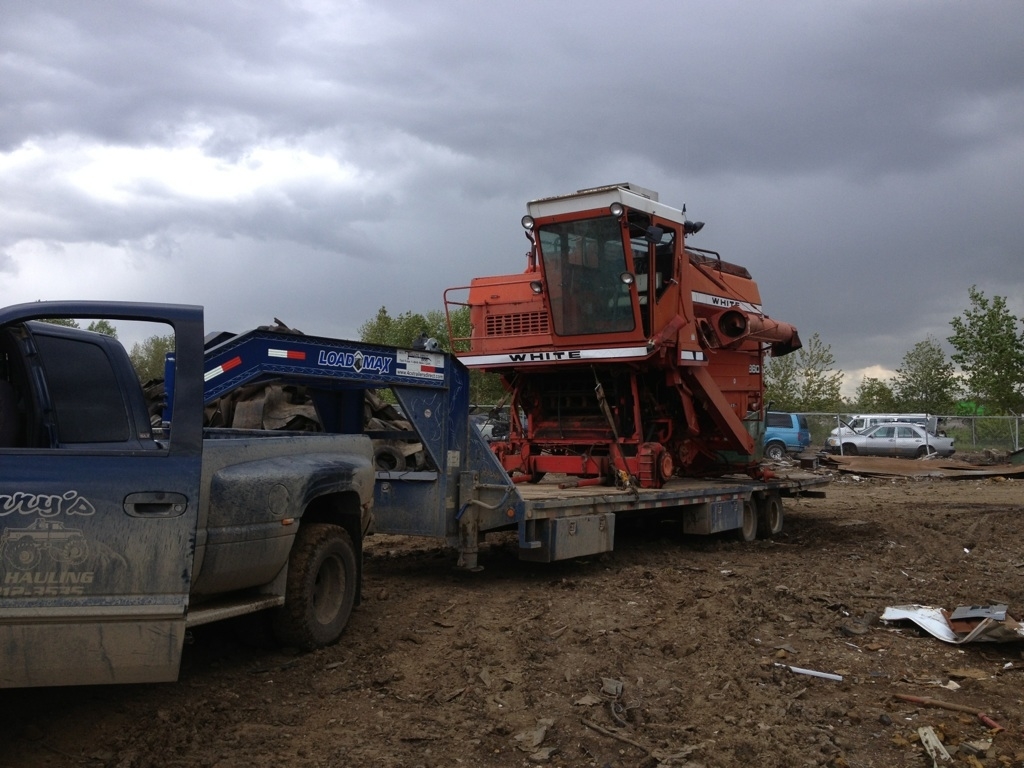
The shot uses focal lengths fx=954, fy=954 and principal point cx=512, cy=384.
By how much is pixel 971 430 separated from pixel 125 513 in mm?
35873

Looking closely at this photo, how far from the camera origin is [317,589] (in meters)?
6.44

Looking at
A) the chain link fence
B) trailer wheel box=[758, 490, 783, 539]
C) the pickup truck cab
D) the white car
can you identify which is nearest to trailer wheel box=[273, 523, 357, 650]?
the pickup truck cab

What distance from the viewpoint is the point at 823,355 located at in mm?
53500

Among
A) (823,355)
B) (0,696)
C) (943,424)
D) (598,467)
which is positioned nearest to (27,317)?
(0,696)

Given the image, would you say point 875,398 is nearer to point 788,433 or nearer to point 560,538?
point 788,433

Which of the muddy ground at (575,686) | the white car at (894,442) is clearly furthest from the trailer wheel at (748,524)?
the white car at (894,442)

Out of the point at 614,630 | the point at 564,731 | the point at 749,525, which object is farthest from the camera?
the point at 749,525

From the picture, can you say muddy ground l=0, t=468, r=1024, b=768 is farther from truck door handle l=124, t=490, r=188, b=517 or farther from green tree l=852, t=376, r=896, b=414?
green tree l=852, t=376, r=896, b=414

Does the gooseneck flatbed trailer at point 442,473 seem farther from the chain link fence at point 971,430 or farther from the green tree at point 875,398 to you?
the green tree at point 875,398

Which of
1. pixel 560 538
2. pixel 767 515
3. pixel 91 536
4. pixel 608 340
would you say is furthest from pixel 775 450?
pixel 91 536

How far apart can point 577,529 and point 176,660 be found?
5163 mm

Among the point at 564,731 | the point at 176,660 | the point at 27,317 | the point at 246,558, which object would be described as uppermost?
the point at 27,317

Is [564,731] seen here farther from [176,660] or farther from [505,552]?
[505,552]

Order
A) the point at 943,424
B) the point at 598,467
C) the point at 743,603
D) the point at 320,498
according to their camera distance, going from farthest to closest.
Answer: the point at 943,424
the point at 598,467
the point at 743,603
the point at 320,498
